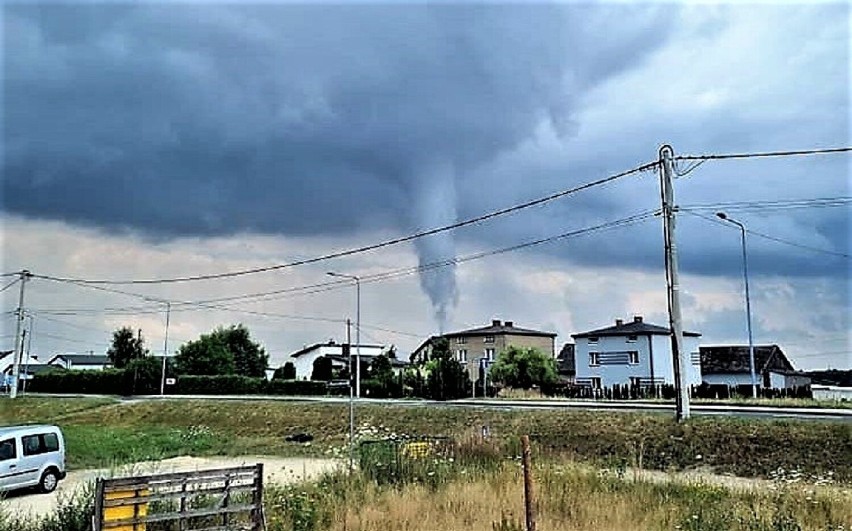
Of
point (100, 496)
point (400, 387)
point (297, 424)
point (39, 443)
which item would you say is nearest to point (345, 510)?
point (100, 496)

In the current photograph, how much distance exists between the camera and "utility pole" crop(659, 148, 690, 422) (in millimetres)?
23297

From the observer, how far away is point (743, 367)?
A: 2559 inches

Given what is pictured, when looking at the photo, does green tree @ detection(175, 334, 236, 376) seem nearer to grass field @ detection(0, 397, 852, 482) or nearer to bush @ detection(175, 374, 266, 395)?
bush @ detection(175, 374, 266, 395)

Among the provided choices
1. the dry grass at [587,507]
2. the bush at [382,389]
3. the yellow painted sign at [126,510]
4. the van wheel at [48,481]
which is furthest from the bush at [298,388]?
the yellow painted sign at [126,510]

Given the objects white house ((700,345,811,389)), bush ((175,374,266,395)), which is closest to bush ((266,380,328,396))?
bush ((175,374,266,395))

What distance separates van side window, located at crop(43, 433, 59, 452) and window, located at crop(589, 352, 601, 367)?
47.0m

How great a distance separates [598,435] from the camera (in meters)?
24.9

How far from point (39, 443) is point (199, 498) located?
44.5 ft

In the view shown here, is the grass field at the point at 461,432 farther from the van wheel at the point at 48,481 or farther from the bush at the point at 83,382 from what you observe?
the bush at the point at 83,382

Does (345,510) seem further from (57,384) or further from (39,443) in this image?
(57,384)

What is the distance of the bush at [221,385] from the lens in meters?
63.8

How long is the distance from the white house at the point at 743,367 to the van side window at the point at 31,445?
173 feet

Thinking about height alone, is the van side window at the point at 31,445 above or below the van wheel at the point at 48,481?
above

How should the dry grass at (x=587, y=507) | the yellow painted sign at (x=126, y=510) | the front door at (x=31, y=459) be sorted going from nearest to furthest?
the yellow painted sign at (x=126, y=510) → the dry grass at (x=587, y=507) → the front door at (x=31, y=459)
